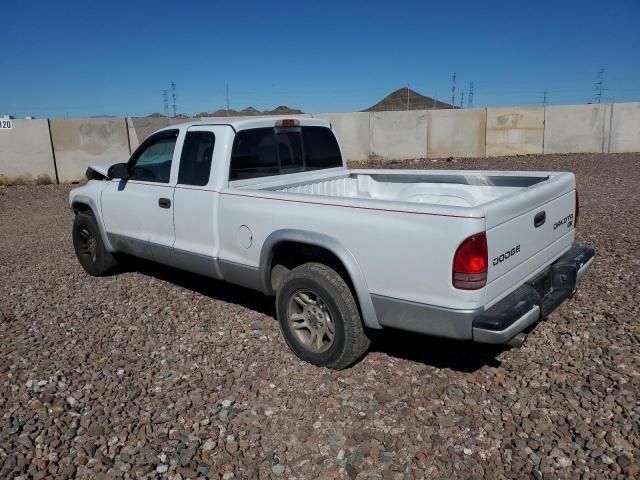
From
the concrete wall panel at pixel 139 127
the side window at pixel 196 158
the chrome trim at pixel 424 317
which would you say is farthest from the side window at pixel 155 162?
the concrete wall panel at pixel 139 127

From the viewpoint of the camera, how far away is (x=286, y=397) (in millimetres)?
3607

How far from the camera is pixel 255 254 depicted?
4.18m

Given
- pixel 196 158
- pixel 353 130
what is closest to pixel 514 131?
pixel 353 130

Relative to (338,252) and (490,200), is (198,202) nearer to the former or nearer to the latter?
(338,252)

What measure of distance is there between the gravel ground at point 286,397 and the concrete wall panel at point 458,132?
15807mm

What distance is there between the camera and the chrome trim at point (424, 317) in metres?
3.13

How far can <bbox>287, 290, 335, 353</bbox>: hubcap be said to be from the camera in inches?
153

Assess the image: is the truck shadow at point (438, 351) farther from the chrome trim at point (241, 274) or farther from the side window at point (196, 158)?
the side window at point (196, 158)

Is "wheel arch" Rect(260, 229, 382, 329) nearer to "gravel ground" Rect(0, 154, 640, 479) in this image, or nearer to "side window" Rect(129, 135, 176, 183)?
"gravel ground" Rect(0, 154, 640, 479)

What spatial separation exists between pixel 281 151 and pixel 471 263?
8.42ft

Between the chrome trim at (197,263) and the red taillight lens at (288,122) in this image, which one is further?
the red taillight lens at (288,122)

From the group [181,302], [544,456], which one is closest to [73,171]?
[181,302]

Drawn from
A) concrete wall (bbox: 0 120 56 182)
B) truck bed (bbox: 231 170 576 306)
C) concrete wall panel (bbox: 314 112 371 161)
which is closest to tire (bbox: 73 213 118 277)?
truck bed (bbox: 231 170 576 306)

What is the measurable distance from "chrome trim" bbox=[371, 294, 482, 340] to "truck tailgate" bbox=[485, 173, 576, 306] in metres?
0.20
